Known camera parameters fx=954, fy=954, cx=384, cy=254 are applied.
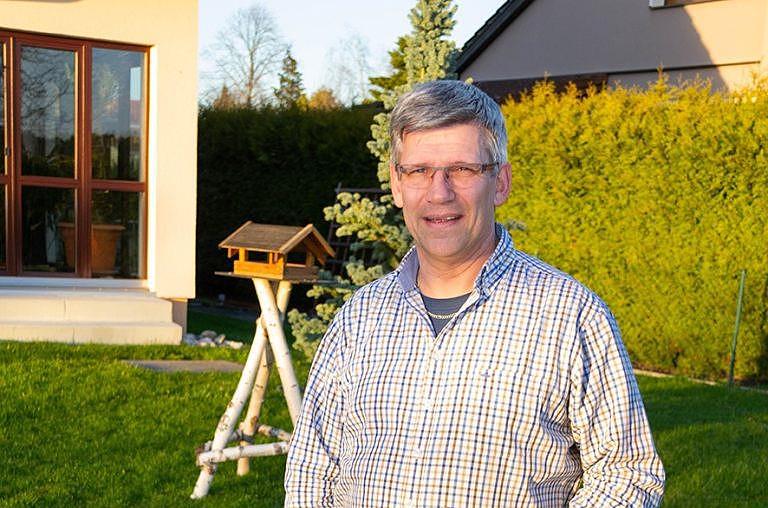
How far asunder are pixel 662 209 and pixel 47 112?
6.34 metres

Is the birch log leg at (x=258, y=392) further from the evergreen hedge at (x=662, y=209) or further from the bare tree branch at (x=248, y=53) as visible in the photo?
the bare tree branch at (x=248, y=53)

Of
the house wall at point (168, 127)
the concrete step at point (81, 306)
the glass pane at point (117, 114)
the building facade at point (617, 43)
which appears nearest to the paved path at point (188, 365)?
the concrete step at point (81, 306)

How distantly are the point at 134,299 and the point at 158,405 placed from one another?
10.0 feet

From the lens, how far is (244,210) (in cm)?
1505

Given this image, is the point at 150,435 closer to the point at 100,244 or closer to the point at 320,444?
the point at 320,444

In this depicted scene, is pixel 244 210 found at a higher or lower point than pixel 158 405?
higher

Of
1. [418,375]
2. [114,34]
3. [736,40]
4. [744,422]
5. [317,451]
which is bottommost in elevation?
[744,422]

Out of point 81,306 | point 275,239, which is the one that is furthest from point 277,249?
point 81,306

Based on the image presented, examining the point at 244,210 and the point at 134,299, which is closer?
the point at 134,299

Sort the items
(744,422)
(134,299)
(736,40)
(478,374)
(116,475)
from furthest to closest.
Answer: (736,40), (134,299), (744,422), (116,475), (478,374)

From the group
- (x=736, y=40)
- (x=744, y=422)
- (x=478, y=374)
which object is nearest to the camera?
(x=478, y=374)

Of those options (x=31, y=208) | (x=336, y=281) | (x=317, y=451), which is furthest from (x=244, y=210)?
(x=317, y=451)

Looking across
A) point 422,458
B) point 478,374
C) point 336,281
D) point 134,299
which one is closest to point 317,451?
point 422,458

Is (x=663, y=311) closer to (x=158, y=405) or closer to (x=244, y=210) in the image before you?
(x=158, y=405)
